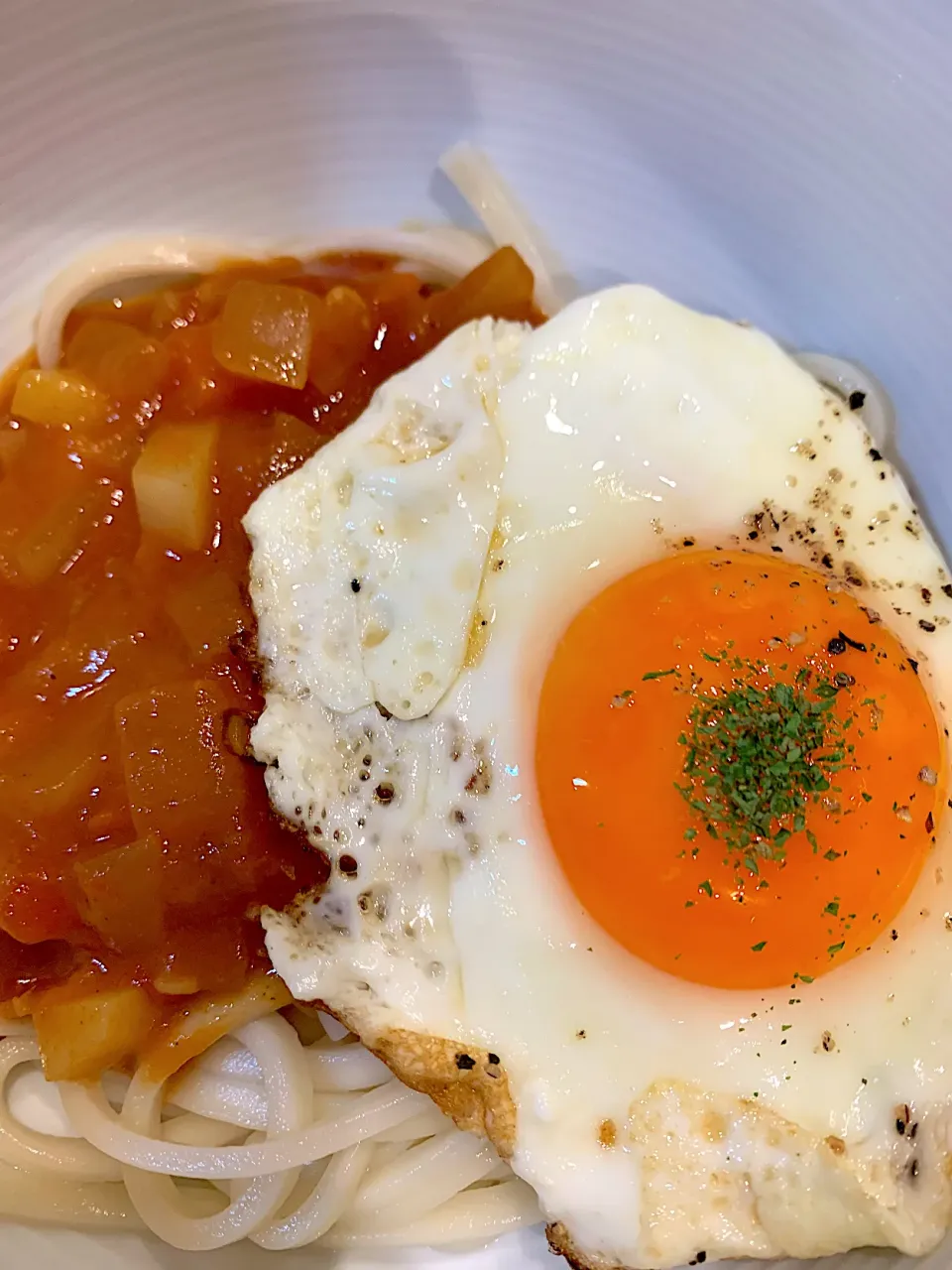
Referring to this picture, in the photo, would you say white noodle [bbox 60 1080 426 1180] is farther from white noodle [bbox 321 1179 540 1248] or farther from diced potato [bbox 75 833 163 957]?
diced potato [bbox 75 833 163 957]

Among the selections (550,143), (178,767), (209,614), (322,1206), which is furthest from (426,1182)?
(550,143)

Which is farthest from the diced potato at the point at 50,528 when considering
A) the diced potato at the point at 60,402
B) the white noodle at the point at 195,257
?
the white noodle at the point at 195,257

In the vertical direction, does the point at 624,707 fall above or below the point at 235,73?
below

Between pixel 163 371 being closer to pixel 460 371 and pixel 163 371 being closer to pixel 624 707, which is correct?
pixel 460 371

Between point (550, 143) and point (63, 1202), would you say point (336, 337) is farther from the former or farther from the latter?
point (63, 1202)

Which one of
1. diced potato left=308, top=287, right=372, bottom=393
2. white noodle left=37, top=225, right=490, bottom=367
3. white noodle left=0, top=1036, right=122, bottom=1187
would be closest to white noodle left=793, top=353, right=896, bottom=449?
white noodle left=37, top=225, right=490, bottom=367

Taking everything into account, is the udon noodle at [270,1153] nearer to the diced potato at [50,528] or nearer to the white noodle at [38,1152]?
the white noodle at [38,1152]

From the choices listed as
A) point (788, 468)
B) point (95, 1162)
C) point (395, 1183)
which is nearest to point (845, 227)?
point (788, 468)
